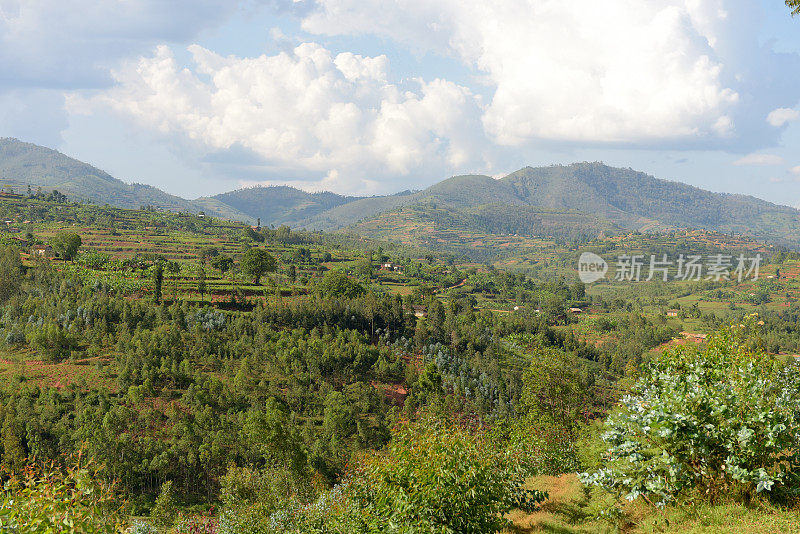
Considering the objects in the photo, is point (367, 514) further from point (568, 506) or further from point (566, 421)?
point (566, 421)

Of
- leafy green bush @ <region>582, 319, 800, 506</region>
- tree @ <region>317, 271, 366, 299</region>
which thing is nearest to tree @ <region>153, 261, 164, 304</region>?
tree @ <region>317, 271, 366, 299</region>

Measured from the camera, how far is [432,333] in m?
101

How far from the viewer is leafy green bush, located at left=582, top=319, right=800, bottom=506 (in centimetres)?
1211

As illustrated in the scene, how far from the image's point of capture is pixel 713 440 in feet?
41.4

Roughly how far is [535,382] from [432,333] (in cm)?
5389

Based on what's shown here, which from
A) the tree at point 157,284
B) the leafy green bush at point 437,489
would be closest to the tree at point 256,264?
the tree at point 157,284

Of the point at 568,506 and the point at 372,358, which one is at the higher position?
the point at 568,506

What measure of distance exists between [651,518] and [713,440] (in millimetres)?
3826

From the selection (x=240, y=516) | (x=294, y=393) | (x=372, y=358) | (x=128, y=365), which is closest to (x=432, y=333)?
(x=372, y=358)

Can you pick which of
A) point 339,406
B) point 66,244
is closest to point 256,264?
point 66,244

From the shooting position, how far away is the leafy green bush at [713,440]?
12109 mm

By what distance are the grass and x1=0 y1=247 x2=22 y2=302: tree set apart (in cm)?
9906

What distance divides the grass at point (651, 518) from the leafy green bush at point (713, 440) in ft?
1.80

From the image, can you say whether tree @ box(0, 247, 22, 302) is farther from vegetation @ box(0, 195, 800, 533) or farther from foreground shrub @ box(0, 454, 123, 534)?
foreground shrub @ box(0, 454, 123, 534)
